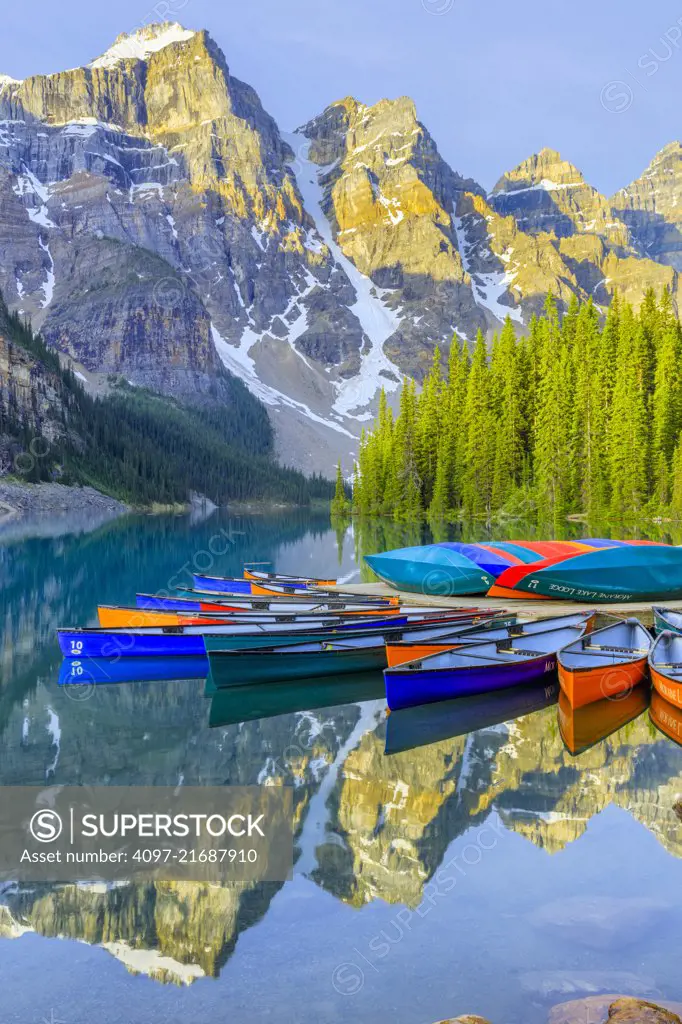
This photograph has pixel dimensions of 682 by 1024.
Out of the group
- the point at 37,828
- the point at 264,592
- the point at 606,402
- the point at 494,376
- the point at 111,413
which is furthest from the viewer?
the point at 111,413

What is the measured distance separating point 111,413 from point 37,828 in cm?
19499

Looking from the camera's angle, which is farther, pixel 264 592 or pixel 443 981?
pixel 264 592

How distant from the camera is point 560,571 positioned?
24703 mm

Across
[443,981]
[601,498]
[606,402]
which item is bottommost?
[443,981]

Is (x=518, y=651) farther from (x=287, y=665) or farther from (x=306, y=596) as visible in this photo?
(x=306, y=596)

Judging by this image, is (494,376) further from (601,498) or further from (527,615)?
(527,615)

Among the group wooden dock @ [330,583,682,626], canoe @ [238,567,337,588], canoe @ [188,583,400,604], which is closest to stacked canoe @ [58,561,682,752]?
wooden dock @ [330,583,682,626]

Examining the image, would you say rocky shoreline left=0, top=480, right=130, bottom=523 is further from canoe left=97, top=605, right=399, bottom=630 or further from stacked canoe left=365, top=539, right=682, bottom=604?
stacked canoe left=365, top=539, right=682, bottom=604

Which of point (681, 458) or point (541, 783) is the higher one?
point (681, 458)

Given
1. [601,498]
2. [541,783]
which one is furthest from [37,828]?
[601,498]

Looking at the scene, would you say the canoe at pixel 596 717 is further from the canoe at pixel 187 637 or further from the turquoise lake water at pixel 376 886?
the canoe at pixel 187 637

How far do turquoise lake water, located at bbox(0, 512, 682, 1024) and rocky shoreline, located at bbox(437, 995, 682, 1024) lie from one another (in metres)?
0.20

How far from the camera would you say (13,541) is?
223ft

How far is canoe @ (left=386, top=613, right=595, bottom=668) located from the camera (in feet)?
58.0
